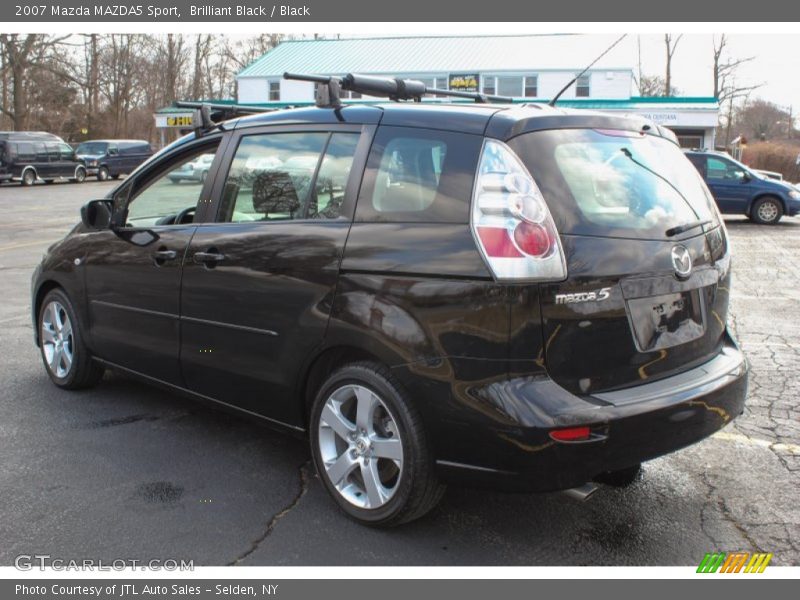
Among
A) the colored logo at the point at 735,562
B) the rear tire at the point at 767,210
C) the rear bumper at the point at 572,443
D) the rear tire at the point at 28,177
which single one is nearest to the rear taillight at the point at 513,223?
the rear bumper at the point at 572,443

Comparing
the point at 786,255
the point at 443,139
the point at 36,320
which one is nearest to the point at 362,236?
the point at 443,139

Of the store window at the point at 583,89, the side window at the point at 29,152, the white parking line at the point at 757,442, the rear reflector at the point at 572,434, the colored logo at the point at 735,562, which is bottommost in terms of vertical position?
the colored logo at the point at 735,562

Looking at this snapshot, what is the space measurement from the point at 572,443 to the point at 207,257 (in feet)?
6.94

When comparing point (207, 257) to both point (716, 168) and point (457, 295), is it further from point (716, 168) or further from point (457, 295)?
point (716, 168)

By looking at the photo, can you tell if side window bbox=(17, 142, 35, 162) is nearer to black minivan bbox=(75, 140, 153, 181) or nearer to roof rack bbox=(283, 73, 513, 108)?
black minivan bbox=(75, 140, 153, 181)

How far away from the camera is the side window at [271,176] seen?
3.81 metres

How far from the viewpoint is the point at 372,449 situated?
3371mm

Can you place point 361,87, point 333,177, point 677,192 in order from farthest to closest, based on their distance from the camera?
point 361,87, point 333,177, point 677,192

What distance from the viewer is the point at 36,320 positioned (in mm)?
5641

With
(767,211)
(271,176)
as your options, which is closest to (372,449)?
(271,176)

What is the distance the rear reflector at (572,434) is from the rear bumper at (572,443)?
17 millimetres

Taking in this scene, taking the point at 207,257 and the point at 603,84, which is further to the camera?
the point at 603,84

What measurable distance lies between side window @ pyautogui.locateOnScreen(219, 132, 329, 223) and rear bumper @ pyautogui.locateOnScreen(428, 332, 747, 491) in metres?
1.45

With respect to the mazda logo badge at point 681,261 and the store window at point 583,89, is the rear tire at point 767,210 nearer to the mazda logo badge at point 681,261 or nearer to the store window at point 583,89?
the mazda logo badge at point 681,261
